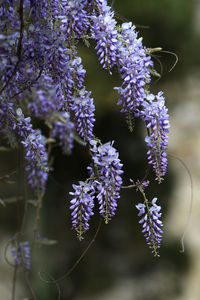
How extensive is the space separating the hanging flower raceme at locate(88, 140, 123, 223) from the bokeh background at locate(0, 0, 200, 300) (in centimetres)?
352

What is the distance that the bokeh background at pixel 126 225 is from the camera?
5027mm

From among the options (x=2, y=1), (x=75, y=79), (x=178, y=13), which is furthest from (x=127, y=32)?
(x=178, y=13)

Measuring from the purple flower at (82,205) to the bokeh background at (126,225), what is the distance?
3.50 meters

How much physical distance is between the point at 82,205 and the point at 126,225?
4.45 metres

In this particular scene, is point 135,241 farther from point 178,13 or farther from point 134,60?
point 134,60

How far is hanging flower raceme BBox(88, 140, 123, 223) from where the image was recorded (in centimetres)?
124

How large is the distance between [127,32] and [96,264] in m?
4.65

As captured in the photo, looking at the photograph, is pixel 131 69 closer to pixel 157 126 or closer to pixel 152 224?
pixel 157 126

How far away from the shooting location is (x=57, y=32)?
1.22 m

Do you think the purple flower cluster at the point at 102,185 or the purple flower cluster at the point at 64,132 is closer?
the purple flower cluster at the point at 102,185

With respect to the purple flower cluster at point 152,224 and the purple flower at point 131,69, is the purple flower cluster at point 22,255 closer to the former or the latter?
the purple flower cluster at point 152,224

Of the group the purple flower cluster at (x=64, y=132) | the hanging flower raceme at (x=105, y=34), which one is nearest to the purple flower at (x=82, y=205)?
the hanging flower raceme at (x=105, y=34)

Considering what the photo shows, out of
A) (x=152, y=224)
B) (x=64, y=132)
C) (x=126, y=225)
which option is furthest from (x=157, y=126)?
(x=126, y=225)

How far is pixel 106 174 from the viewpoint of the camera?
49.0 inches
